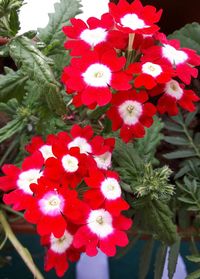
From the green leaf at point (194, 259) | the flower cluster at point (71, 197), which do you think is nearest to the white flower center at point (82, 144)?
the flower cluster at point (71, 197)

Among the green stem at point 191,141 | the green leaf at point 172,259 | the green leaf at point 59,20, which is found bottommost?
the green leaf at point 172,259

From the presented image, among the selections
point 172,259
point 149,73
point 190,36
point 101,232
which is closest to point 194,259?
point 172,259

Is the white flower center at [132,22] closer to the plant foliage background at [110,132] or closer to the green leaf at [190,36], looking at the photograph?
the plant foliage background at [110,132]

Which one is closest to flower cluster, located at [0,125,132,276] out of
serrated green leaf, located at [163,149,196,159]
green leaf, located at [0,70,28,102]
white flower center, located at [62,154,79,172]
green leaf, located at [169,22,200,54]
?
white flower center, located at [62,154,79,172]

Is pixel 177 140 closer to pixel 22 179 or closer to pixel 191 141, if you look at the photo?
pixel 191 141

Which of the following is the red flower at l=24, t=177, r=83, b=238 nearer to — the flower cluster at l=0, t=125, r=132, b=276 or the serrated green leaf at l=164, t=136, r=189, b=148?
the flower cluster at l=0, t=125, r=132, b=276

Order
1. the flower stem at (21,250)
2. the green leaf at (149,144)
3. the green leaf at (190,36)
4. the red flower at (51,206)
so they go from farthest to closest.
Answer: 1. the green leaf at (190,36)
2. the green leaf at (149,144)
3. the flower stem at (21,250)
4. the red flower at (51,206)
